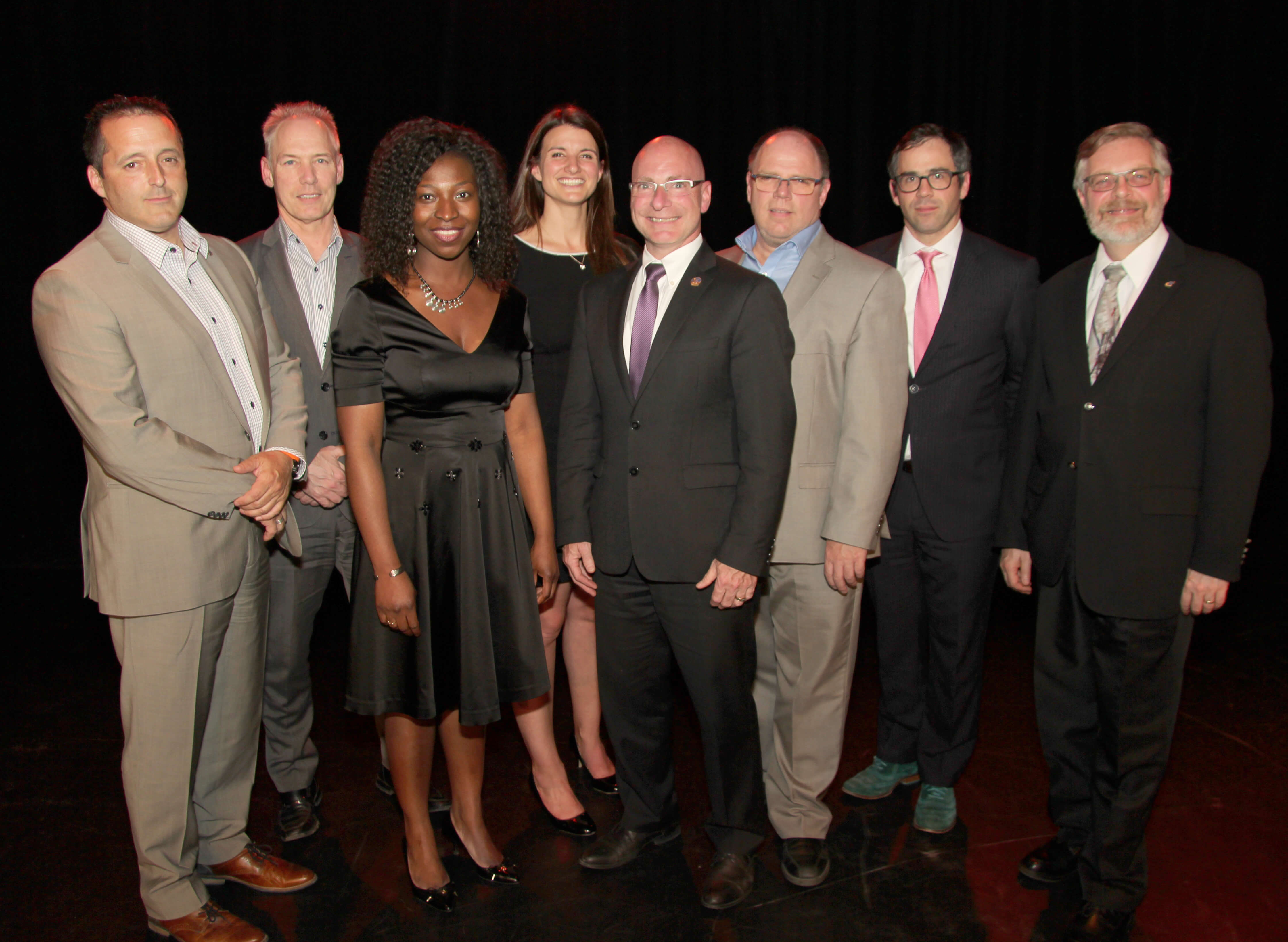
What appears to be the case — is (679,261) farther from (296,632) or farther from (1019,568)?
(296,632)

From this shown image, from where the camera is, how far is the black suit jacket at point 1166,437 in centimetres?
208

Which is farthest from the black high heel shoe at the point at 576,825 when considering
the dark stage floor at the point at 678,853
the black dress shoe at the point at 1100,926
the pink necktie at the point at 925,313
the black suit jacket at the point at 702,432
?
the pink necktie at the point at 925,313

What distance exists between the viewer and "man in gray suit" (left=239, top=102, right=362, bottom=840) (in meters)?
2.70

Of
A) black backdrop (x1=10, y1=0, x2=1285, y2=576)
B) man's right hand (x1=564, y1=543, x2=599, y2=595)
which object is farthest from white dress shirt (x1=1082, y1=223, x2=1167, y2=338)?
black backdrop (x1=10, y1=0, x2=1285, y2=576)

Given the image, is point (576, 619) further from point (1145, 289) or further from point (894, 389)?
point (1145, 289)

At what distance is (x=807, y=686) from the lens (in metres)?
2.52

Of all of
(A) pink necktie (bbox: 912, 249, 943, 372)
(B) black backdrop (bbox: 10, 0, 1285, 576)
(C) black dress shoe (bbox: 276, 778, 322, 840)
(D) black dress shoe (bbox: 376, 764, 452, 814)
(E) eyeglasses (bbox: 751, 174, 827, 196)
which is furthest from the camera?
(B) black backdrop (bbox: 10, 0, 1285, 576)

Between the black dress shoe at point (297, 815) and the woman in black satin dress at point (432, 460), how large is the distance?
1.86ft

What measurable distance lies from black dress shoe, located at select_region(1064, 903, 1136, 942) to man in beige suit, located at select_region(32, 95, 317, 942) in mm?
2024

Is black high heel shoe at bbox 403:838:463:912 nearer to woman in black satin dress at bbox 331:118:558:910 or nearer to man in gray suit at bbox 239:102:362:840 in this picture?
woman in black satin dress at bbox 331:118:558:910

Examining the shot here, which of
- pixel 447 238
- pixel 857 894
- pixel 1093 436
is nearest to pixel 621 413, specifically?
pixel 447 238

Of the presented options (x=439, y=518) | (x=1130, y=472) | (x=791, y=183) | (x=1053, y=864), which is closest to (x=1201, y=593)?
(x=1130, y=472)

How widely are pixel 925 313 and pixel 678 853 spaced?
1735 mm

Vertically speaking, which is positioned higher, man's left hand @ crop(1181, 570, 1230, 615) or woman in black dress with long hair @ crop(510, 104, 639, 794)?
woman in black dress with long hair @ crop(510, 104, 639, 794)
